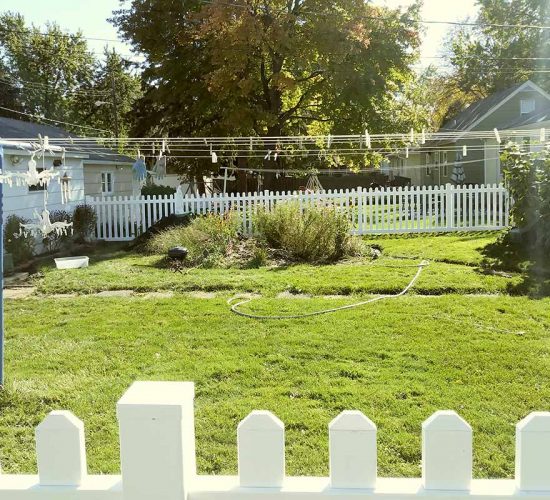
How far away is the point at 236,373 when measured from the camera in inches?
186

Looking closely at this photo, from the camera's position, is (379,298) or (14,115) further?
(14,115)

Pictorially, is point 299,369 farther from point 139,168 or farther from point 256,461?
point 139,168

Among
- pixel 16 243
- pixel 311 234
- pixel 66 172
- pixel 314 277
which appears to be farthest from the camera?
pixel 16 243

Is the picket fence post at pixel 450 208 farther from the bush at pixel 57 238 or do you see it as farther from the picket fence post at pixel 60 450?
the picket fence post at pixel 60 450

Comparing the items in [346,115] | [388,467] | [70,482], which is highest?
[346,115]

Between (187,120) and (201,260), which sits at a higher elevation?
(187,120)

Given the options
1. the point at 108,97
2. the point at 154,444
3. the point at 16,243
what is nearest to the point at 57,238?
the point at 16,243

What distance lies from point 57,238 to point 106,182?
7383 mm

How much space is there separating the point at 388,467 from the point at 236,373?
173 cm

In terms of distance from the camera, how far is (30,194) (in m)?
14.5

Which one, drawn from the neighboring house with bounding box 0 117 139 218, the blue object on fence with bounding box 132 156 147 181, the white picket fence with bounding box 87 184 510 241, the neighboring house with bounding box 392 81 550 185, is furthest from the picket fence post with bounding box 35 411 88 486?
the neighboring house with bounding box 392 81 550 185

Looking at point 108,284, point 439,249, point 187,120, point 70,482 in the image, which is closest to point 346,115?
point 187,120

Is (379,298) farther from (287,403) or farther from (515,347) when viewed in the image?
(287,403)

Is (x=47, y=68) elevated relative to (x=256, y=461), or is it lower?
elevated
